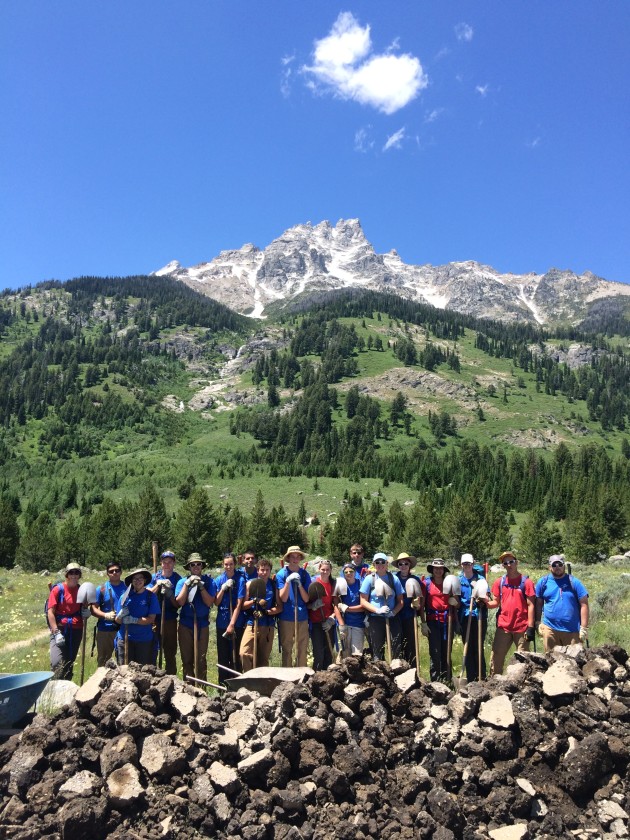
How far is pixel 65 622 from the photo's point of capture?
9.77 meters

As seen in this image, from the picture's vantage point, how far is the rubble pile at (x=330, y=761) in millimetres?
5828

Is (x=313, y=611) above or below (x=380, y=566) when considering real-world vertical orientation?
below

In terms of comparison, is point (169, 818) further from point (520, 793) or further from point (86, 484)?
point (86, 484)

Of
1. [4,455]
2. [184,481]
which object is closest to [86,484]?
[184,481]

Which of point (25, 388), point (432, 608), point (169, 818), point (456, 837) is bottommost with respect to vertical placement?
point (456, 837)

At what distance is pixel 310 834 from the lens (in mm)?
5809

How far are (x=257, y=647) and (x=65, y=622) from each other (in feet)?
12.2

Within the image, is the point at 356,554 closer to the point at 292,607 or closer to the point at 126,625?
the point at 292,607

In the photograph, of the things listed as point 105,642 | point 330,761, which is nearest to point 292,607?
point 105,642

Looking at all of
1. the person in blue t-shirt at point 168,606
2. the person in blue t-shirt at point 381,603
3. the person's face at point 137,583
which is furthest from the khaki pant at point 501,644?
the person's face at point 137,583

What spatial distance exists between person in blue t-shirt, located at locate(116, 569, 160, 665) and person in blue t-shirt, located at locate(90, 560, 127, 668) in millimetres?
358

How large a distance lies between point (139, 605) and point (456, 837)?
6.07 m

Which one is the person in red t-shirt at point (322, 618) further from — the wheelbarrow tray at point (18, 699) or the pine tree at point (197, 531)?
the pine tree at point (197, 531)

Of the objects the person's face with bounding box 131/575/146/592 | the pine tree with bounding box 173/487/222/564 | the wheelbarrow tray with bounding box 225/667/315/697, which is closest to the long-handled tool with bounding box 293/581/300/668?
the wheelbarrow tray with bounding box 225/667/315/697
